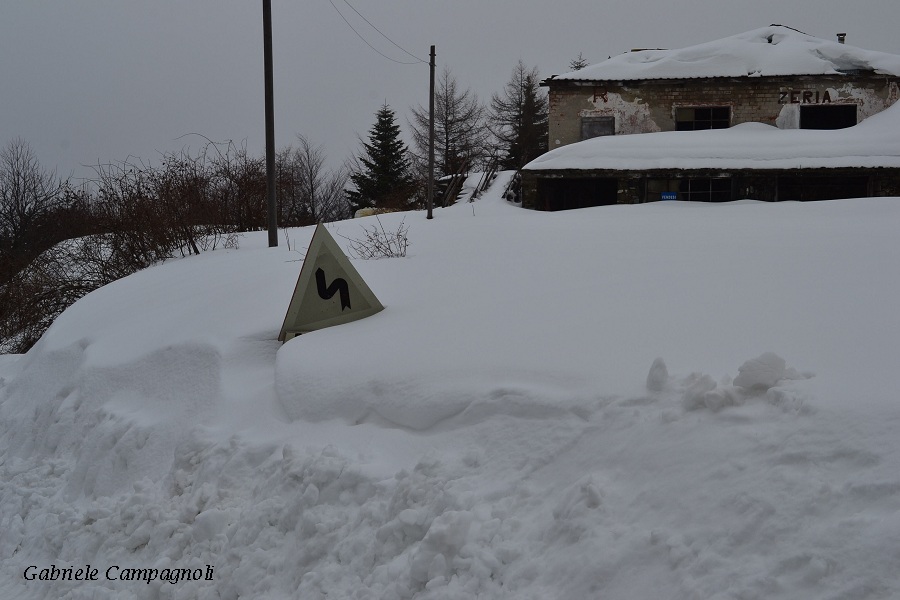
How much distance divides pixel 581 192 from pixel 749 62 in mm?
6724

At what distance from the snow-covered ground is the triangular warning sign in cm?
20

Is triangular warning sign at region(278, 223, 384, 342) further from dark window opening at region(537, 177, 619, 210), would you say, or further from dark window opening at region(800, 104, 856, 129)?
dark window opening at region(800, 104, 856, 129)

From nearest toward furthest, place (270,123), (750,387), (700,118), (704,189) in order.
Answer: (750,387), (270,123), (704,189), (700,118)

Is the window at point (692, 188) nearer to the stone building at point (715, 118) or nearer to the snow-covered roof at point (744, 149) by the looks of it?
the stone building at point (715, 118)

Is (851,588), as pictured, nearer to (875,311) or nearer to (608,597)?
(608,597)

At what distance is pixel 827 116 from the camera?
2203cm

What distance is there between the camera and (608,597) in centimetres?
270

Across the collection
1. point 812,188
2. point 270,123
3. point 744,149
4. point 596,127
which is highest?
point 596,127

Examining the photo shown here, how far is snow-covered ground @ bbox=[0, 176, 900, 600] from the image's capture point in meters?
2.76

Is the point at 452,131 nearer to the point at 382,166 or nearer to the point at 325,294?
the point at 382,166

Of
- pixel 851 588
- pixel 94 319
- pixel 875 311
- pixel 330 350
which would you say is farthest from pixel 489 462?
pixel 94 319

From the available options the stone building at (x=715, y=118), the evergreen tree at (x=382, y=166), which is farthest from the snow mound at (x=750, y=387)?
the evergreen tree at (x=382, y=166)

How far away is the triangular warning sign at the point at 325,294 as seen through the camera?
6.11 m

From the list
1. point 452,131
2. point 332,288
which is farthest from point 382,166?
point 332,288
